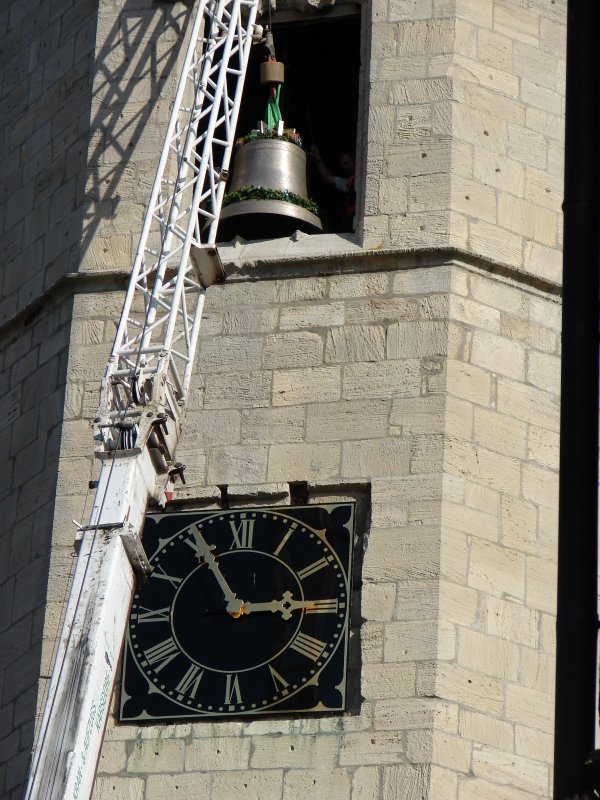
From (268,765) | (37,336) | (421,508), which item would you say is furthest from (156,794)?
(37,336)

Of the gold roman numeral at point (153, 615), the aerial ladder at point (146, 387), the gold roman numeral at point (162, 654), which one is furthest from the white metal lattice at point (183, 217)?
the gold roman numeral at point (162, 654)

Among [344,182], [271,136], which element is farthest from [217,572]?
[344,182]

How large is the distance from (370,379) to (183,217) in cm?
149

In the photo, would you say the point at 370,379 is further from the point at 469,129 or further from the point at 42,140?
the point at 42,140

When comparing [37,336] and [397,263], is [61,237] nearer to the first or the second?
[37,336]

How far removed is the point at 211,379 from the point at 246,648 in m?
1.52

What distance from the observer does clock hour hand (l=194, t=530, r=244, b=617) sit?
11227 mm

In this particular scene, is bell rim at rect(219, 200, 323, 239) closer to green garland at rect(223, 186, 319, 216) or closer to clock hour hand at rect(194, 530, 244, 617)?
green garland at rect(223, 186, 319, 216)

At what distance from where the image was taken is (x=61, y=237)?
12750 millimetres

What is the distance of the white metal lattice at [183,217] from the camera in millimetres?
11312

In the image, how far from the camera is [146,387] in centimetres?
1105

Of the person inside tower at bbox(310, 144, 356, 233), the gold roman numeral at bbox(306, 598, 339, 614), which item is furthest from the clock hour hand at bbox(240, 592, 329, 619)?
the person inside tower at bbox(310, 144, 356, 233)

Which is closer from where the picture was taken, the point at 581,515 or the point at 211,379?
the point at 581,515

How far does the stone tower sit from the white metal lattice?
17 centimetres
